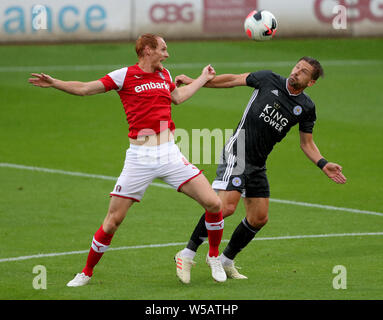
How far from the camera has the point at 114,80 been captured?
32.8 feet

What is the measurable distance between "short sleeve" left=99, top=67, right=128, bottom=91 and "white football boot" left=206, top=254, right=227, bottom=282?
2257 millimetres

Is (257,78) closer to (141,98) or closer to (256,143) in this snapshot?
(256,143)

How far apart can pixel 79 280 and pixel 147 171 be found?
1419 mm

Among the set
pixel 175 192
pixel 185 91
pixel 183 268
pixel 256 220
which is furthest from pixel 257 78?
pixel 175 192

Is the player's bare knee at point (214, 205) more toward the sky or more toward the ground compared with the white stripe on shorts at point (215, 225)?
more toward the sky

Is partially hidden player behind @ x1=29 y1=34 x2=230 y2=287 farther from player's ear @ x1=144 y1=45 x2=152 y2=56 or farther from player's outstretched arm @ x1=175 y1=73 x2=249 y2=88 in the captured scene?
player's outstretched arm @ x1=175 y1=73 x2=249 y2=88

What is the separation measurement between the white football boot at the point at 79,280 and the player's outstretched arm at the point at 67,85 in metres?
2.01

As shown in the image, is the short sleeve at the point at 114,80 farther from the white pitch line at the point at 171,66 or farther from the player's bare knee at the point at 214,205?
the white pitch line at the point at 171,66

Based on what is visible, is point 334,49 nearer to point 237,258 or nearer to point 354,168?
point 354,168

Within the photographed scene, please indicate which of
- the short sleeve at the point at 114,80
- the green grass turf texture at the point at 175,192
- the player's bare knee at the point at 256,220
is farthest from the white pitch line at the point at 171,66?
the short sleeve at the point at 114,80

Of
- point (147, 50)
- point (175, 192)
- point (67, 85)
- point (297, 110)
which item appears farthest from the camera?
point (175, 192)

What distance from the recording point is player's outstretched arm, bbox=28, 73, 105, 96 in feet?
31.6

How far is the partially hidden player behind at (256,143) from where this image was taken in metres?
10.7

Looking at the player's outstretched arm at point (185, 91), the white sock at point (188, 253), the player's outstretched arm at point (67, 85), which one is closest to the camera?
the player's outstretched arm at point (67, 85)
